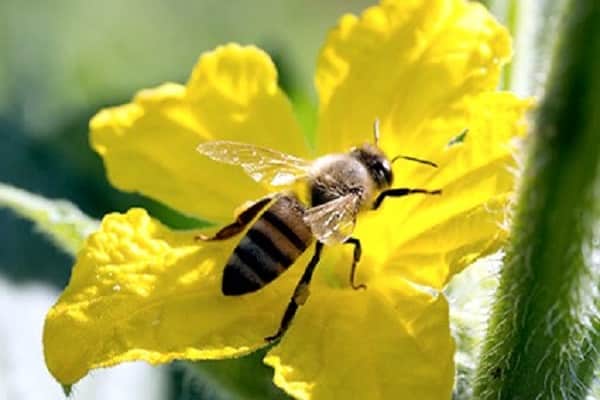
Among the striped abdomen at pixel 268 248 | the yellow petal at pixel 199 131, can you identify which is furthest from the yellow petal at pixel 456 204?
the yellow petal at pixel 199 131

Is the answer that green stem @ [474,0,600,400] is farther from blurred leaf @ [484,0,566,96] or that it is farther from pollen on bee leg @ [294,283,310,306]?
blurred leaf @ [484,0,566,96]

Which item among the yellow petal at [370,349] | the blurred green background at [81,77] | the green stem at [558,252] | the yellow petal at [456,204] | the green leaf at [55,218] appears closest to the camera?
the green stem at [558,252]

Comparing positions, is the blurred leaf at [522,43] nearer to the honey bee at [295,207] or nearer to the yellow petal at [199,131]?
the honey bee at [295,207]

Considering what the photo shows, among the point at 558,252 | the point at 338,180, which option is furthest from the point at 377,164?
the point at 558,252

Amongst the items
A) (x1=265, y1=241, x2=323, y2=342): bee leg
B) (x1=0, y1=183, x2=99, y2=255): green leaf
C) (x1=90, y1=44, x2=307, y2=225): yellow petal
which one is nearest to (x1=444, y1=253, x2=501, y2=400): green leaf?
(x1=265, y1=241, x2=323, y2=342): bee leg

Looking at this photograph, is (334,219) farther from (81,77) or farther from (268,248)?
(81,77)
